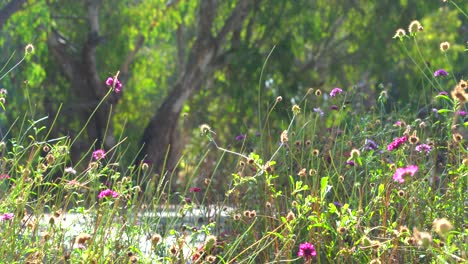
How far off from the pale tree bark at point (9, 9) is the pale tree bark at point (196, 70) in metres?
2.20

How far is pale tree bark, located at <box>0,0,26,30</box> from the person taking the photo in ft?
37.1

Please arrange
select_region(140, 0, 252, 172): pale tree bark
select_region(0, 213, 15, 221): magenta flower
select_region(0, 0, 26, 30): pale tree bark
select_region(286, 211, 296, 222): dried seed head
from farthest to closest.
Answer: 1. select_region(140, 0, 252, 172): pale tree bark
2. select_region(0, 0, 26, 30): pale tree bark
3. select_region(0, 213, 15, 221): magenta flower
4. select_region(286, 211, 296, 222): dried seed head

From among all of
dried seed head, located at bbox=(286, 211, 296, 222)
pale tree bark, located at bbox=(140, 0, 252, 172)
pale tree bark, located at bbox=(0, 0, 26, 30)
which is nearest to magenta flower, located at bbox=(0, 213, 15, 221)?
dried seed head, located at bbox=(286, 211, 296, 222)

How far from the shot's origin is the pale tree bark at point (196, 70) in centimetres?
1212

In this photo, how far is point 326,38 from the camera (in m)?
13.7

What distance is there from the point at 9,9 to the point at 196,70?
2.45m

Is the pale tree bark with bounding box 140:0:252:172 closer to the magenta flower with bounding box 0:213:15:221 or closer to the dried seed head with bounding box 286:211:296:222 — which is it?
the magenta flower with bounding box 0:213:15:221

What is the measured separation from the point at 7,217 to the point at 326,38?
34.9ft

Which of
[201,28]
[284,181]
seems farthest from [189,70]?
[284,181]

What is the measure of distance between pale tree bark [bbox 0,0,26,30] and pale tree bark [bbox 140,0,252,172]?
220cm

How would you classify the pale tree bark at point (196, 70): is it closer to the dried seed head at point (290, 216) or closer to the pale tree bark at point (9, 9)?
the pale tree bark at point (9, 9)

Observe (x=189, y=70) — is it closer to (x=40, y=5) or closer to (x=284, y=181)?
(x=40, y=5)

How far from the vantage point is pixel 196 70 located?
12.3 metres

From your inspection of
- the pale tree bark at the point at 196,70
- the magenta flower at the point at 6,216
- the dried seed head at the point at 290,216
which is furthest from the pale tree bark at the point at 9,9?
→ the dried seed head at the point at 290,216
